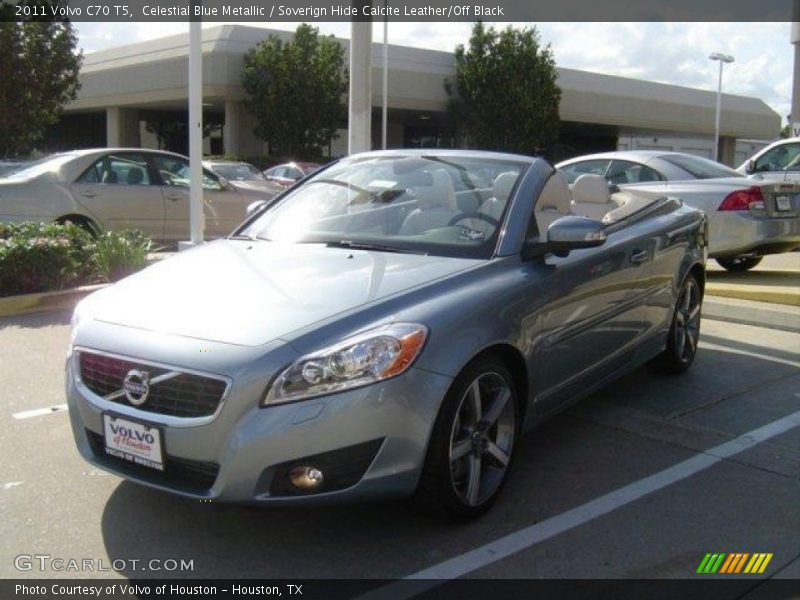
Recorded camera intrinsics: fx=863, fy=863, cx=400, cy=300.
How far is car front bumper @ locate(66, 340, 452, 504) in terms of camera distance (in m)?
3.02

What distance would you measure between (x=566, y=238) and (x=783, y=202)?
A: 6.16 m

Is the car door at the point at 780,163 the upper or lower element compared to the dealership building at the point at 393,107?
lower

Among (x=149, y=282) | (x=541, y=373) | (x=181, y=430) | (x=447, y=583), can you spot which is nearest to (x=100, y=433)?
(x=181, y=430)

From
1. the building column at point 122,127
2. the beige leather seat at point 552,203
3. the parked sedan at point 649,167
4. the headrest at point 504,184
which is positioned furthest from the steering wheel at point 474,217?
the building column at point 122,127

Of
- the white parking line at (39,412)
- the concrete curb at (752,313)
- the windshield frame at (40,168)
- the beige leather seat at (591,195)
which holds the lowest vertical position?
the white parking line at (39,412)

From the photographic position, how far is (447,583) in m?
3.12

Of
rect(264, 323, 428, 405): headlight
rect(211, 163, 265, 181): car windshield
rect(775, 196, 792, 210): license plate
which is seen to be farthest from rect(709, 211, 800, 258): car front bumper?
rect(211, 163, 265, 181): car windshield

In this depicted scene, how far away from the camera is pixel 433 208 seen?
4461mm

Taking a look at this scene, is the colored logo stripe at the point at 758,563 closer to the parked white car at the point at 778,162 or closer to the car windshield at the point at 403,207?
the car windshield at the point at 403,207

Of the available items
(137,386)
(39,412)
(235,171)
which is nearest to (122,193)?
(39,412)

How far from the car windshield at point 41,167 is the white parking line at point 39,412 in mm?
5443

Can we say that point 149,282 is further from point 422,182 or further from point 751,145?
point 751,145

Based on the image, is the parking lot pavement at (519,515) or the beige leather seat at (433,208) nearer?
the parking lot pavement at (519,515)

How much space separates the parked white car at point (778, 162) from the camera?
12.4 meters
